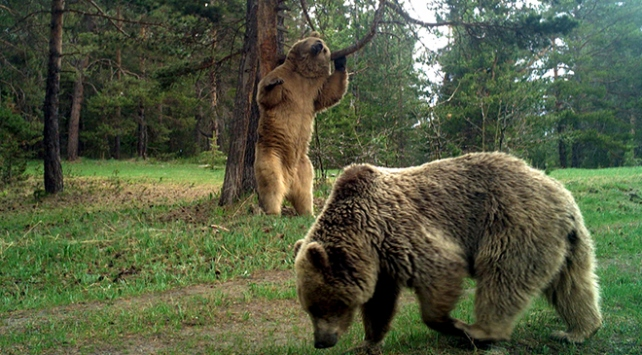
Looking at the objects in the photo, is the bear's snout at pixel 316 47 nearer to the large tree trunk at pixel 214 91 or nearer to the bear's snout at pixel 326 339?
the large tree trunk at pixel 214 91

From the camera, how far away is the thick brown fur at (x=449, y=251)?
4.20 meters

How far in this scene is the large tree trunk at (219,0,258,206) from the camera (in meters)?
12.3

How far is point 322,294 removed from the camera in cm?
412

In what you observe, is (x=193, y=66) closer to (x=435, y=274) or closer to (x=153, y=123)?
(x=435, y=274)

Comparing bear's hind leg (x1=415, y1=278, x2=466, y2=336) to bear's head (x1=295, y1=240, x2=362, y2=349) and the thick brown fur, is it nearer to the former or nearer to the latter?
the thick brown fur

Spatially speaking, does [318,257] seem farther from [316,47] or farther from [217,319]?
[316,47]

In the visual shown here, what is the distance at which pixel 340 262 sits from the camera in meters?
4.16

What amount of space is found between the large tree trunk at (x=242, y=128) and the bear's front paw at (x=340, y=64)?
8.74ft

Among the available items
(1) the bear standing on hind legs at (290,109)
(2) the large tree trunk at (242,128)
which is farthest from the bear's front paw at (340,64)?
(2) the large tree trunk at (242,128)

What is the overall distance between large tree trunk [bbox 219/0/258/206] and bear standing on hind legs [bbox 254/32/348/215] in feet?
7.92

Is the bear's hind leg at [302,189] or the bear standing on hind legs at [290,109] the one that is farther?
the bear's hind leg at [302,189]

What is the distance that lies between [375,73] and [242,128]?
22.9ft

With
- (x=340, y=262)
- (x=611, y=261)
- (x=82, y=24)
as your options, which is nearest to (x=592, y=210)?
(x=611, y=261)

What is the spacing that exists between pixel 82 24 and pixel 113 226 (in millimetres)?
29539
